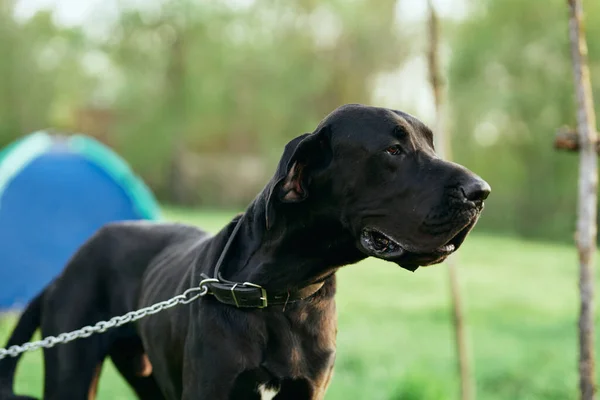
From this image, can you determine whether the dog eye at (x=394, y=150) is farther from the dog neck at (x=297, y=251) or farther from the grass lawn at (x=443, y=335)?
the grass lawn at (x=443, y=335)

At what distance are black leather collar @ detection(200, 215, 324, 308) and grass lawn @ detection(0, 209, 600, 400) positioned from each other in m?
2.43

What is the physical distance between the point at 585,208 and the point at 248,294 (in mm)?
1935

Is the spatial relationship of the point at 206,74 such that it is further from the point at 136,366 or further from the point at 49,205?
the point at 136,366

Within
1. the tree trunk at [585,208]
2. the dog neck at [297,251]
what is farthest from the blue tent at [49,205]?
the dog neck at [297,251]

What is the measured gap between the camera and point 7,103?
112 ft

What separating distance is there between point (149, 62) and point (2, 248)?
29.2m

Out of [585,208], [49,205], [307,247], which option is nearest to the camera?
[307,247]

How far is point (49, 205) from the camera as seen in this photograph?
9000 millimetres

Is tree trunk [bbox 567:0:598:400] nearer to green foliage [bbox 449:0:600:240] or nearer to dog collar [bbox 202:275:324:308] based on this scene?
dog collar [bbox 202:275:324:308]

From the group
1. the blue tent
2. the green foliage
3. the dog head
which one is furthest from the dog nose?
the green foliage

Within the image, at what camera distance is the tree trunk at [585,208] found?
3863 mm

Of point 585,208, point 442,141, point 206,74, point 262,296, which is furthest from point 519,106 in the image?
point 262,296

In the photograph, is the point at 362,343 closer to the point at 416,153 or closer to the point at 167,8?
the point at 416,153

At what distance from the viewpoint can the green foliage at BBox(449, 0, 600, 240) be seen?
76.2 ft
